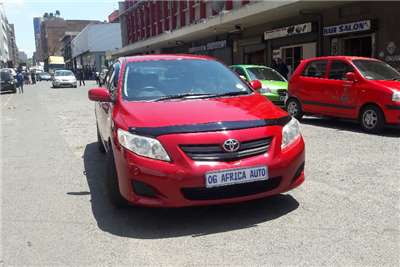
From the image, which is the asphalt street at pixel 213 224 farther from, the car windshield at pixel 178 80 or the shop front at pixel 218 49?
the shop front at pixel 218 49

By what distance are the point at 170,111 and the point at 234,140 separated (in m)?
0.80

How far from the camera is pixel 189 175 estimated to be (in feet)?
12.8

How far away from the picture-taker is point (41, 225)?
4410 mm

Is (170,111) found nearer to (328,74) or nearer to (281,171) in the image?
(281,171)

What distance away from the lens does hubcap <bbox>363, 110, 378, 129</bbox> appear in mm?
9214

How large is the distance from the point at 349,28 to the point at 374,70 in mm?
7744

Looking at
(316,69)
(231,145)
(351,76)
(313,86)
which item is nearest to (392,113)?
(351,76)

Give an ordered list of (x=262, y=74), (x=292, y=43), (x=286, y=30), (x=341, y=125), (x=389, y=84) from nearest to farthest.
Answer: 1. (x=389, y=84)
2. (x=341, y=125)
3. (x=262, y=74)
4. (x=286, y=30)
5. (x=292, y=43)

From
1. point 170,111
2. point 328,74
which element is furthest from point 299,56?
point 170,111

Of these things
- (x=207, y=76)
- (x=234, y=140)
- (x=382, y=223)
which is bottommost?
(x=382, y=223)

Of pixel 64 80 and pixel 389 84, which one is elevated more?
pixel 389 84

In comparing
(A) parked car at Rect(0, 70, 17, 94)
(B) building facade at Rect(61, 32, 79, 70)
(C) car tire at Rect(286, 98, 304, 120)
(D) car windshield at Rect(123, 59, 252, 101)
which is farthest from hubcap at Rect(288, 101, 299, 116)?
(B) building facade at Rect(61, 32, 79, 70)

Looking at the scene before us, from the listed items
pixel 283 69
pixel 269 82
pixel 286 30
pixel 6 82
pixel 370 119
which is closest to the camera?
pixel 370 119

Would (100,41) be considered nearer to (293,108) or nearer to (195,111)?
(293,108)
